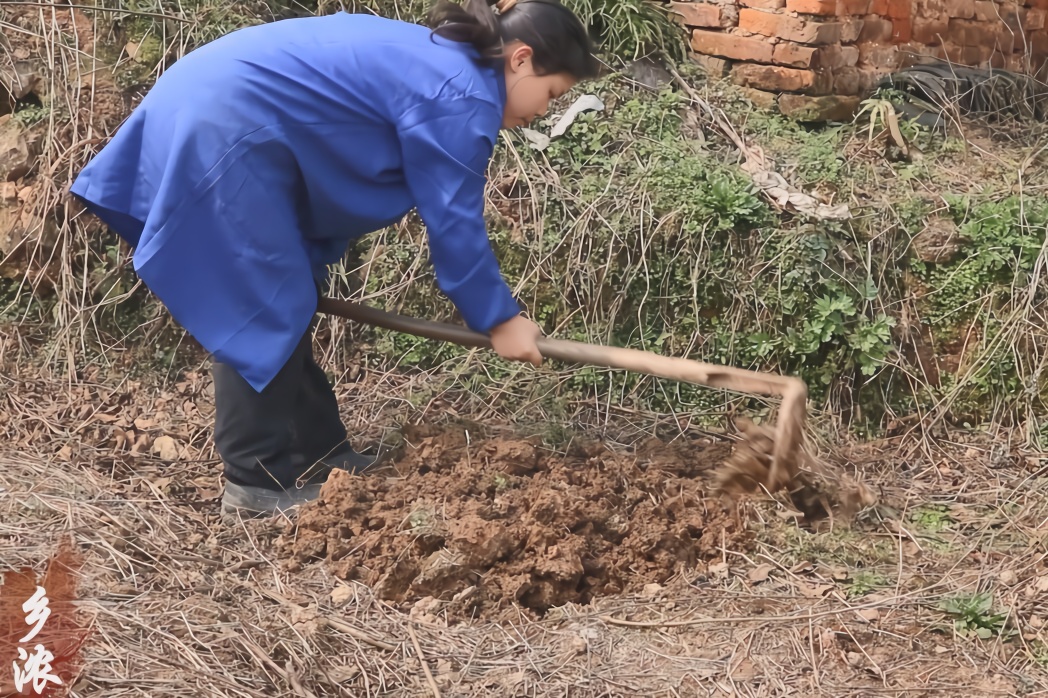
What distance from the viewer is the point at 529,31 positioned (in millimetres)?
2318

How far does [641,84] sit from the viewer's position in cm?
372

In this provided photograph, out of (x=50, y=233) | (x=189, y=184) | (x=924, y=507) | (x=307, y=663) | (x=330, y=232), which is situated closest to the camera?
(x=307, y=663)

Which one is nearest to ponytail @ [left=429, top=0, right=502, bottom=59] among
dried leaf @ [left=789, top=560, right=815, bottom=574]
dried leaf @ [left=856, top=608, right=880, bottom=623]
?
dried leaf @ [left=789, top=560, right=815, bottom=574]

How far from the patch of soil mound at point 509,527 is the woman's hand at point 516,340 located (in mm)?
349

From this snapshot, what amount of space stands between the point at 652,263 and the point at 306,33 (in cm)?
132

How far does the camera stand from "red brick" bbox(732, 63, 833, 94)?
360 centimetres

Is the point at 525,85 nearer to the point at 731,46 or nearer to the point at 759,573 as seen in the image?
the point at 759,573

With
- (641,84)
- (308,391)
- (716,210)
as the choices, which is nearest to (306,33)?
(308,391)

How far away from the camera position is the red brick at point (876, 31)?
3746 millimetres

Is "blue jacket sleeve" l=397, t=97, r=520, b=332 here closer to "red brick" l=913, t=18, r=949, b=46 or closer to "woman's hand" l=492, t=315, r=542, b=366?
"woman's hand" l=492, t=315, r=542, b=366

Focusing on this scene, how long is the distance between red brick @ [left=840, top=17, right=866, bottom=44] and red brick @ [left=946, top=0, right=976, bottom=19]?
54cm

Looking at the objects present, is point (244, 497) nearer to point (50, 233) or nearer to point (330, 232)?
point (330, 232)

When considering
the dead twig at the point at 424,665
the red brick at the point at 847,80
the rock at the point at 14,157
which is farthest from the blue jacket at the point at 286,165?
the red brick at the point at 847,80

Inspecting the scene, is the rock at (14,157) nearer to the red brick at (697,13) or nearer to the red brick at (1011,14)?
the red brick at (697,13)
